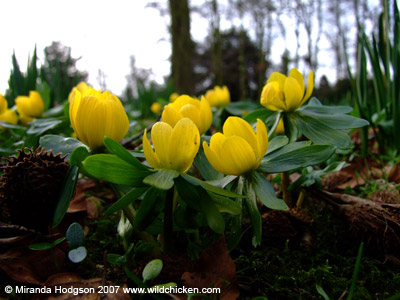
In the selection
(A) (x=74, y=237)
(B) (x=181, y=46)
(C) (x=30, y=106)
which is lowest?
(A) (x=74, y=237)

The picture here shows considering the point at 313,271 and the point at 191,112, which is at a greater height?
the point at 191,112

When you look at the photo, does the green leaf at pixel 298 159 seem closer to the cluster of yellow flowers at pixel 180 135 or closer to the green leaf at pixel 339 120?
the cluster of yellow flowers at pixel 180 135

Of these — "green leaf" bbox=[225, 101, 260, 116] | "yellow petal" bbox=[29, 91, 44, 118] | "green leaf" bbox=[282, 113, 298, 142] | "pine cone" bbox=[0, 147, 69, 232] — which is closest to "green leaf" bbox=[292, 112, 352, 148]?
"green leaf" bbox=[282, 113, 298, 142]

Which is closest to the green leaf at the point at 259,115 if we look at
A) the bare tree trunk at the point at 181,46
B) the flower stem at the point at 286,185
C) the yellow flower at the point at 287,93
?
the yellow flower at the point at 287,93

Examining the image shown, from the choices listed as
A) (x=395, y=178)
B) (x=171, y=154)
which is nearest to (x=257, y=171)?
(x=171, y=154)

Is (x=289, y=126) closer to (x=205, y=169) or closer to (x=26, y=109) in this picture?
(x=205, y=169)

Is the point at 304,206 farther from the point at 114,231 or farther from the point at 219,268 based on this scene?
the point at 114,231

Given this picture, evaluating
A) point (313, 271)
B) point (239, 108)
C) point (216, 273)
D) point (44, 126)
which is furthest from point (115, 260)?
point (239, 108)

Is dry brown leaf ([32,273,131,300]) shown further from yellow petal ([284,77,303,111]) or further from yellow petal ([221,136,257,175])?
yellow petal ([284,77,303,111])
